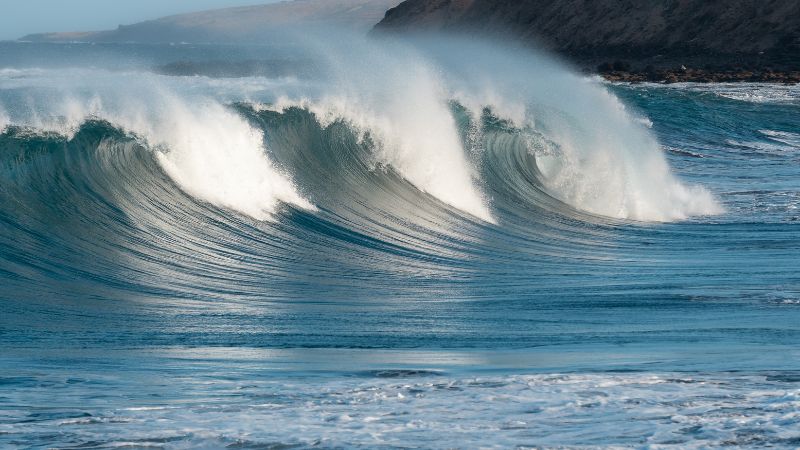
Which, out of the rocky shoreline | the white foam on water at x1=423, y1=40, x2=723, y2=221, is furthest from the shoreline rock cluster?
the white foam on water at x1=423, y1=40, x2=723, y2=221

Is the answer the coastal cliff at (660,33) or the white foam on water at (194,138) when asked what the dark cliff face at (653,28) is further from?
the white foam on water at (194,138)

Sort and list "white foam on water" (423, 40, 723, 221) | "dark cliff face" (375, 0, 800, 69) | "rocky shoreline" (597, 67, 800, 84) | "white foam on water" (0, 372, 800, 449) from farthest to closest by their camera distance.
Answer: "dark cliff face" (375, 0, 800, 69), "rocky shoreline" (597, 67, 800, 84), "white foam on water" (423, 40, 723, 221), "white foam on water" (0, 372, 800, 449)

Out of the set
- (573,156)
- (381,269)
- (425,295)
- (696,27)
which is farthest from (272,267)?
(696,27)

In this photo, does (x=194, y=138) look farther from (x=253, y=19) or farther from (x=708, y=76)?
(x=253, y=19)

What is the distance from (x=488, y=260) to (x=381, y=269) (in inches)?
44.1

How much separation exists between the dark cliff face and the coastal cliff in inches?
2.0

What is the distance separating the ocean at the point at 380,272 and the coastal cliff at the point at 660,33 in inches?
1311

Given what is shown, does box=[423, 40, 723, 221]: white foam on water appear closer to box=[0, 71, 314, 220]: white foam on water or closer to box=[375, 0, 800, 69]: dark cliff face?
box=[0, 71, 314, 220]: white foam on water

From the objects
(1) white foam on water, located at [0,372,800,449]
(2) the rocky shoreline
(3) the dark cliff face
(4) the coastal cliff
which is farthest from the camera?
(3) the dark cliff face

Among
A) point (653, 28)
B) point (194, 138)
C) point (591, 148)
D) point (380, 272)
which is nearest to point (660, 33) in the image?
point (653, 28)

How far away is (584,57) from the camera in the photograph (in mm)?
70562

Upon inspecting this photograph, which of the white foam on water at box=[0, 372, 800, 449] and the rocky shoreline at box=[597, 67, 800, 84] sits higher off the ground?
the rocky shoreline at box=[597, 67, 800, 84]

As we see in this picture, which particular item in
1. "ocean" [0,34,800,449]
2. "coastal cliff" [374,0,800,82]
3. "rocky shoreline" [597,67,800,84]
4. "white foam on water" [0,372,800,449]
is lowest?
"white foam on water" [0,372,800,449]

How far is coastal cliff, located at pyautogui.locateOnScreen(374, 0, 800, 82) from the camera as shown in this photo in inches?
2178
